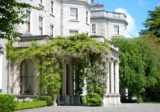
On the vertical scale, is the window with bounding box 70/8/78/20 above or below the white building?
above

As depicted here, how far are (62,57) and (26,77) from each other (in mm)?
3322

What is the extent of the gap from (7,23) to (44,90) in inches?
700

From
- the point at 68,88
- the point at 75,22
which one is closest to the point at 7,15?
the point at 68,88

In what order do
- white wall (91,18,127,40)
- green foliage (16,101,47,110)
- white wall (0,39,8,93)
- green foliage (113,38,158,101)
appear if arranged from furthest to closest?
1. white wall (91,18,127,40)
2. green foliage (113,38,158,101)
3. white wall (0,39,8,93)
4. green foliage (16,101,47,110)

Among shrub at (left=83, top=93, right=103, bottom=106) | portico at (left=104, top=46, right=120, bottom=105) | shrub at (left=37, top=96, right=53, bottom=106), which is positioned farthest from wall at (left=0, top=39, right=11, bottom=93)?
portico at (left=104, top=46, right=120, bottom=105)

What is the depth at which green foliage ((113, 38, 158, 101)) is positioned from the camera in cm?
4338

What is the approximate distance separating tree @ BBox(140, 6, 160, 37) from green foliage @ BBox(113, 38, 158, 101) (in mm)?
16025

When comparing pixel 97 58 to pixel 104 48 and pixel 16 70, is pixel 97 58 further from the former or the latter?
pixel 16 70

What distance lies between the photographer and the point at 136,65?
43656 millimetres

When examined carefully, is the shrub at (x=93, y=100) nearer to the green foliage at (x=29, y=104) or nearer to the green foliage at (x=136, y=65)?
the green foliage at (x=29, y=104)

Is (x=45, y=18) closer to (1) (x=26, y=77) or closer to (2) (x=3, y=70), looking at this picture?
(1) (x=26, y=77)

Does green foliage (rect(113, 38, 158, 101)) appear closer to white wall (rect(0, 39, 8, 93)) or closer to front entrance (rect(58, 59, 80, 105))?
front entrance (rect(58, 59, 80, 105))

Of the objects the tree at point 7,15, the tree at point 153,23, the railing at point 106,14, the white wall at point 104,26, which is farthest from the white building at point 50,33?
the tree at point 153,23

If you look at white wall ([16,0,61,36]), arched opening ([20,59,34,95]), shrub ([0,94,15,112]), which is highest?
white wall ([16,0,61,36])
